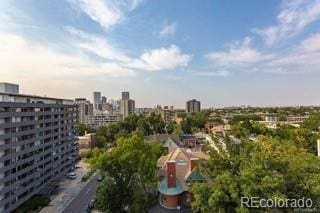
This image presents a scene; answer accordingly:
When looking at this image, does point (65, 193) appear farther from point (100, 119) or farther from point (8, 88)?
point (100, 119)

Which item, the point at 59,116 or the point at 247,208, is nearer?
the point at 247,208

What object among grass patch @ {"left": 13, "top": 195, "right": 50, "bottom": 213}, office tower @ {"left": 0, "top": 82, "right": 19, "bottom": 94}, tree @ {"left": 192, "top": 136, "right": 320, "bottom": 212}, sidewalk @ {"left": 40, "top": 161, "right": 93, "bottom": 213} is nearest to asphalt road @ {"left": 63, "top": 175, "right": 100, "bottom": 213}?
sidewalk @ {"left": 40, "top": 161, "right": 93, "bottom": 213}

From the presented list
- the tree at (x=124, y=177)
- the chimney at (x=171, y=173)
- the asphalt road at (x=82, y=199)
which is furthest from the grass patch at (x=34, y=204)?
the chimney at (x=171, y=173)

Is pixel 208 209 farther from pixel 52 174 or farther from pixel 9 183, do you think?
pixel 52 174

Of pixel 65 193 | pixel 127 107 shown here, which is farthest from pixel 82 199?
pixel 127 107

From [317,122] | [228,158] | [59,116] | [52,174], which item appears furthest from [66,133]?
[317,122]

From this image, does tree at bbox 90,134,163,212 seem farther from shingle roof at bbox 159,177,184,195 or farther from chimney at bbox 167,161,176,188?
chimney at bbox 167,161,176,188
